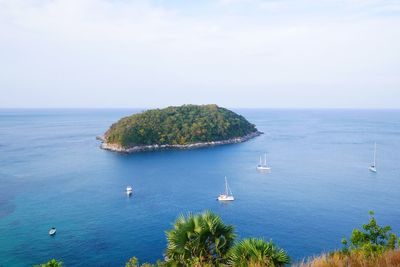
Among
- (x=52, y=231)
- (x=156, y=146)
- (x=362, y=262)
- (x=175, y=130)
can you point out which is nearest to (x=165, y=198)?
(x=52, y=231)

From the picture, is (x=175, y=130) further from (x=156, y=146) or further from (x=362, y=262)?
(x=362, y=262)

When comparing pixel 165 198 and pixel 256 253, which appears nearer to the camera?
pixel 256 253

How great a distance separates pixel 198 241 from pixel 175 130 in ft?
298

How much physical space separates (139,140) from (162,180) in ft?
111

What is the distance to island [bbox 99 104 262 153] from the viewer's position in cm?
9435

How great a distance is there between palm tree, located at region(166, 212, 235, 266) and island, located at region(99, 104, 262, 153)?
78812 mm

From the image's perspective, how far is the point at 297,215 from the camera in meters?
43.9

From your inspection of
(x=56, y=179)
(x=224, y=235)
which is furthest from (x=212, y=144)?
(x=224, y=235)

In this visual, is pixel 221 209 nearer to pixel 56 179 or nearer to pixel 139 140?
pixel 56 179

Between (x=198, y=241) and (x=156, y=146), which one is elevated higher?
(x=198, y=241)

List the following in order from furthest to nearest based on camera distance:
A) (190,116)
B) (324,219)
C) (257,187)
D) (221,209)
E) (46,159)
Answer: (190,116) < (46,159) < (257,187) < (221,209) < (324,219)

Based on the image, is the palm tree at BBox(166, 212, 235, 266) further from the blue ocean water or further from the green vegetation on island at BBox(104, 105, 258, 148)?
the green vegetation on island at BBox(104, 105, 258, 148)

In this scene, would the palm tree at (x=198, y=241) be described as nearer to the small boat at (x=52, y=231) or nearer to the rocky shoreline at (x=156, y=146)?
the small boat at (x=52, y=231)

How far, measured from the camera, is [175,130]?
4031 inches
